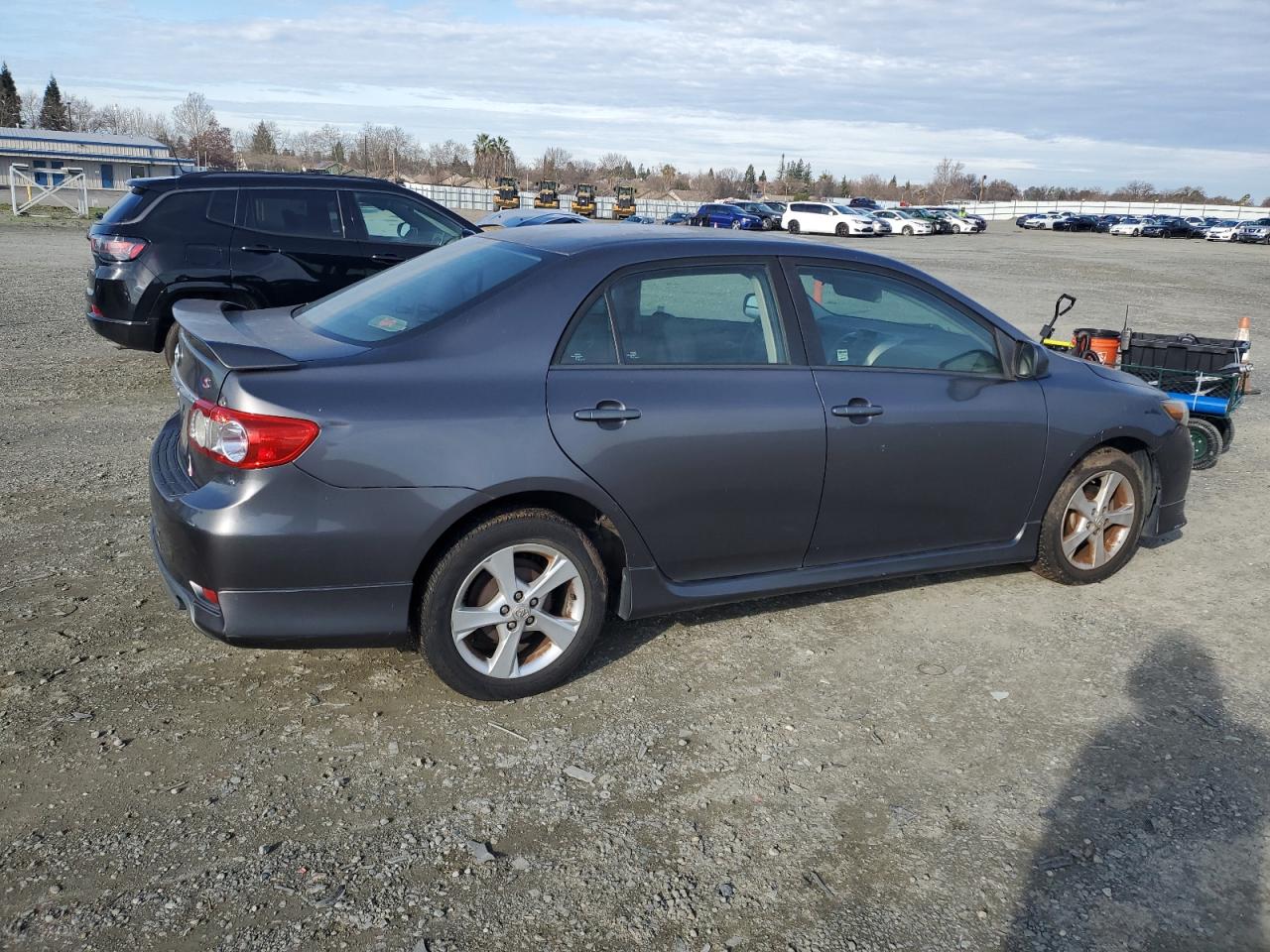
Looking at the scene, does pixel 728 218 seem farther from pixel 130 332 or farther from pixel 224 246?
pixel 130 332

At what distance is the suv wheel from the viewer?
3727mm

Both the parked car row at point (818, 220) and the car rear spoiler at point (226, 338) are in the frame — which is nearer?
the car rear spoiler at point (226, 338)

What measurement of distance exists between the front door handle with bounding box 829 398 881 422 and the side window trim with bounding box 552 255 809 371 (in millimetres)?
230

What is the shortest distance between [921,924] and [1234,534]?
4411mm

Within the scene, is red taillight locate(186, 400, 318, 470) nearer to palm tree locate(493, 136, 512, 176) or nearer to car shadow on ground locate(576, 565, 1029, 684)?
car shadow on ground locate(576, 565, 1029, 684)

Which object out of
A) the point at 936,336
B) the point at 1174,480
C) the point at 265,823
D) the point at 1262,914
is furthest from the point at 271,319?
the point at 1174,480

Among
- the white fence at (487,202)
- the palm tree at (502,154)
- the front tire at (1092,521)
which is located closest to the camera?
the front tire at (1092,521)

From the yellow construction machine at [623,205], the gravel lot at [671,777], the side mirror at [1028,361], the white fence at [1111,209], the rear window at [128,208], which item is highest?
the white fence at [1111,209]

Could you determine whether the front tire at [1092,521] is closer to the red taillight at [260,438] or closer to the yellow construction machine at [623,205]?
the red taillight at [260,438]

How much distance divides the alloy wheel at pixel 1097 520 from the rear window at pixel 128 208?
7.52 m

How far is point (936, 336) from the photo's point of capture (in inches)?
188

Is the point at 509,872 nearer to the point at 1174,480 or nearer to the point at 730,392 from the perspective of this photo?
the point at 730,392

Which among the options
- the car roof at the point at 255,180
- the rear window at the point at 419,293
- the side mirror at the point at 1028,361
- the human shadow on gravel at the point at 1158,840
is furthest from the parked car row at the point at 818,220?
the human shadow on gravel at the point at 1158,840

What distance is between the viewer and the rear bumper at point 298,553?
3.46m
